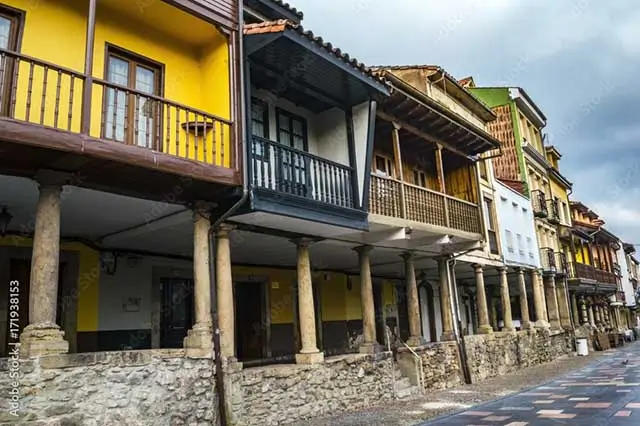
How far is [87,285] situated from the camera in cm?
980

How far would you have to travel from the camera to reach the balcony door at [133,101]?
7172 mm

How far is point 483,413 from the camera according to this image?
32.0ft

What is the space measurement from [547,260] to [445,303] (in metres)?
11.8

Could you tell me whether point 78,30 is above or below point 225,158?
above

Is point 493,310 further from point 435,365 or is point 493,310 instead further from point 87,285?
point 87,285

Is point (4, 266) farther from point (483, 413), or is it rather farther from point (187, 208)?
point (483, 413)

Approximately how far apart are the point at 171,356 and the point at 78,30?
4805 mm

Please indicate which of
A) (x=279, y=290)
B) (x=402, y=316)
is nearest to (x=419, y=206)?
(x=279, y=290)

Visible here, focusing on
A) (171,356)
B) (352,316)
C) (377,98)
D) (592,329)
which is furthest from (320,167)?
(592,329)

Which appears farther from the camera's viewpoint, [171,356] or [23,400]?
[171,356]

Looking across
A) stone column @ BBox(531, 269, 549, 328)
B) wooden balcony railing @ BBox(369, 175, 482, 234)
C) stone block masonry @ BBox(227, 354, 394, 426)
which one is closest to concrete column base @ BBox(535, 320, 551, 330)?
stone column @ BBox(531, 269, 549, 328)

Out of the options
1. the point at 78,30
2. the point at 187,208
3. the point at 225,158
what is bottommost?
the point at 187,208

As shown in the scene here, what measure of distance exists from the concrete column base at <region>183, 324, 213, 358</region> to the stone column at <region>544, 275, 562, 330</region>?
20.0 metres

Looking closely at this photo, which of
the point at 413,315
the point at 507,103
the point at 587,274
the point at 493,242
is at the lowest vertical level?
the point at 413,315
